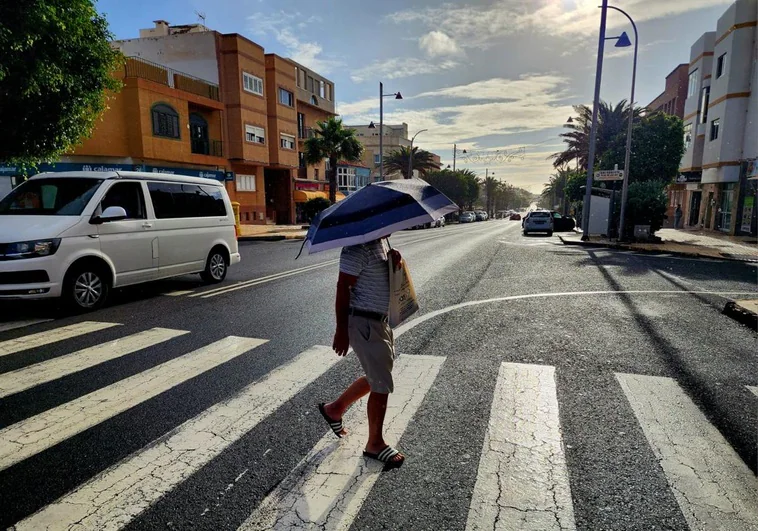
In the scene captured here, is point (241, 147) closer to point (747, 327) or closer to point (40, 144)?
point (40, 144)

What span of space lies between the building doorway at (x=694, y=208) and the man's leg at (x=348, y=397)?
40729 millimetres

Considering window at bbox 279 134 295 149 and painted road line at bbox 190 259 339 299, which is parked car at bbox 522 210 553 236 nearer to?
painted road line at bbox 190 259 339 299

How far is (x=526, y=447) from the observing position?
3.18 metres

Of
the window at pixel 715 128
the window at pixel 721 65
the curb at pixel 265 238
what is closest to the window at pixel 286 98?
the curb at pixel 265 238

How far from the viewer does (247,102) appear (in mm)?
33094

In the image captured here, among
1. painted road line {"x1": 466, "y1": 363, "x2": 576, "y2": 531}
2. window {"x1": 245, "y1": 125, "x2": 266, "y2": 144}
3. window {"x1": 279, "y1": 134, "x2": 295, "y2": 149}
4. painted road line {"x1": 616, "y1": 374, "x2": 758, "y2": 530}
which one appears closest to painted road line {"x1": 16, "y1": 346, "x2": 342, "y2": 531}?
painted road line {"x1": 466, "y1": 363, "x2": 576, "y2": 531}

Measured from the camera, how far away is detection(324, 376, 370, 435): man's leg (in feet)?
10.6

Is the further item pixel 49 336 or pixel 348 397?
pixel 49 336

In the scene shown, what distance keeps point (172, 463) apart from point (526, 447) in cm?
236

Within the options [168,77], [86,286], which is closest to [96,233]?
[86,286]

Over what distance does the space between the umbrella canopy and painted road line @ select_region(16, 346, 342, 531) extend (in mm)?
1599

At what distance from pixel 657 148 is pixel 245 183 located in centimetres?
2766

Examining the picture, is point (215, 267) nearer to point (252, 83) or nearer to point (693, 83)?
point (252, 83)

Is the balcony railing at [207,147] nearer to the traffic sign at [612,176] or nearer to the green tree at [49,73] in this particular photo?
the green tree at [49,73]
